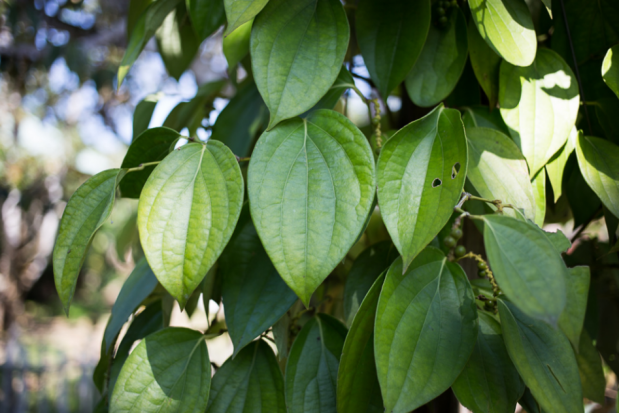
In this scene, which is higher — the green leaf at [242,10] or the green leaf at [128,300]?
the green leaf at [242,10]

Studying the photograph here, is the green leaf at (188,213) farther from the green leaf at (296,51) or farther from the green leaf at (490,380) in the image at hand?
the green leaf at (490,380)

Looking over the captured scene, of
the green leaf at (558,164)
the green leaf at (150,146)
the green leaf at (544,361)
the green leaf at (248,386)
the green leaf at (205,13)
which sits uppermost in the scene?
the green leaf at (205,13)

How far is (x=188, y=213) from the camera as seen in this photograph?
31 cm

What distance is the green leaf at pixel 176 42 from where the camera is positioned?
1.81ft

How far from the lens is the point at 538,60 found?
0.41 meters

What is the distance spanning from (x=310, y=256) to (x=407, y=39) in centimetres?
24

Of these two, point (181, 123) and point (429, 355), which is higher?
point (181, 123)

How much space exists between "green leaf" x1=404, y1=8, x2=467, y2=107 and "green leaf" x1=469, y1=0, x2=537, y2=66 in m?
0.04

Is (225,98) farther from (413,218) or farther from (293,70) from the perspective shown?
(413,218)

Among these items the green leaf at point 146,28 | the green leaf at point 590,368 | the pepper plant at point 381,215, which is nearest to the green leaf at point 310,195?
the pepper plant at point 381,215

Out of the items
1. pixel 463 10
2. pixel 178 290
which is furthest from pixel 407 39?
pixel 178 290

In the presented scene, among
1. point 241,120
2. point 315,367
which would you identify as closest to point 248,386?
point 315,367

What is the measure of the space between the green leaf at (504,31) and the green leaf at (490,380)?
0.74ft

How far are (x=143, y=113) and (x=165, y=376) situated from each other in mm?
351
